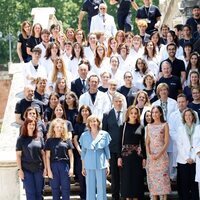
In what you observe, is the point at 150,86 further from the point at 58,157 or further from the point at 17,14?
the point at 17,14

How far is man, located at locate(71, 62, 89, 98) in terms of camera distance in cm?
1514

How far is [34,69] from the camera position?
16.3 metres

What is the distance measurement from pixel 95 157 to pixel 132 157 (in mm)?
652

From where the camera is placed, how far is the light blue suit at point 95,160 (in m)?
12.7

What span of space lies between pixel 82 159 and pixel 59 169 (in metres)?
0.44

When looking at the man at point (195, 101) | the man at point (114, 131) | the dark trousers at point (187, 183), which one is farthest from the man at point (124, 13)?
the dark trousers at point (187, 183)

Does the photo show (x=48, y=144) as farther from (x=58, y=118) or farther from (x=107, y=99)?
(x=107, y=99)

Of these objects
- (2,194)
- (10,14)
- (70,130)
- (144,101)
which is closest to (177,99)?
(144,101)

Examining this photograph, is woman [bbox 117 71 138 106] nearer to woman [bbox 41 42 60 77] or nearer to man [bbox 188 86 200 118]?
man [bbox 188 86 200 118]

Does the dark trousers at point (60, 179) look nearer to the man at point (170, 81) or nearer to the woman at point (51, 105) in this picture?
the woman at point (51, 105)

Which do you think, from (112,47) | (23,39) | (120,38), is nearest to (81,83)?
(112,47)

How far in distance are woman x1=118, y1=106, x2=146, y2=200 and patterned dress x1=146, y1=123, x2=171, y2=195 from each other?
0.58 ft

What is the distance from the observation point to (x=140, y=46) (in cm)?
1711

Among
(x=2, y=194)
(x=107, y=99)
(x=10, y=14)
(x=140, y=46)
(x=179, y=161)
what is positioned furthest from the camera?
(x=10, y=14)
